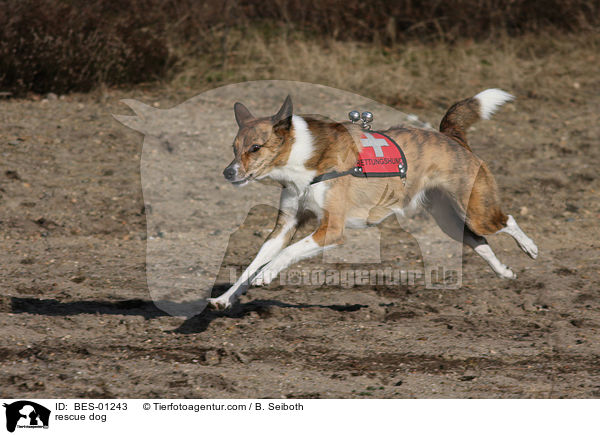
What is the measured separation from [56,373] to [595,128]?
8.22 m

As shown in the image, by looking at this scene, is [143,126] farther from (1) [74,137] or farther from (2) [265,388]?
(2) [265,388]

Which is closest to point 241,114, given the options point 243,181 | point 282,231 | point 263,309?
point 243,181

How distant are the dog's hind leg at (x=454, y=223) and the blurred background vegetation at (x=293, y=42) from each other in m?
4.89

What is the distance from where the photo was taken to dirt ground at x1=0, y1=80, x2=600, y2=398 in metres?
4.66

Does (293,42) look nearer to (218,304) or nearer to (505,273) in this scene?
(505,273)

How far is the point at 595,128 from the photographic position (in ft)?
33.8

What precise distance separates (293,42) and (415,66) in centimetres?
197

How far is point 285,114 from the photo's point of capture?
4.89 metres

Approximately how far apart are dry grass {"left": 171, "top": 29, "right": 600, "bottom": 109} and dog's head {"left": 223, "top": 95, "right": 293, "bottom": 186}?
5.98 metres

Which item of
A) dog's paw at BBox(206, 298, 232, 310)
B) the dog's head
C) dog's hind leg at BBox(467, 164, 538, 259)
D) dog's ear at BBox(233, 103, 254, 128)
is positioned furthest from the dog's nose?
dog's hind leg at BBox(467, 164, 538, 259)

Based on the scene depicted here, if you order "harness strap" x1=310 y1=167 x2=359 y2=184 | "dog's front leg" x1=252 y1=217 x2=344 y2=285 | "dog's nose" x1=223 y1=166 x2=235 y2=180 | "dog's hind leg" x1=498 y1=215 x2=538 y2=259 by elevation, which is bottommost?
"dog's hind leg" x1=498 y1=215 x2=538 y2=259

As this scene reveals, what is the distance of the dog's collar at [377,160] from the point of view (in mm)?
5344

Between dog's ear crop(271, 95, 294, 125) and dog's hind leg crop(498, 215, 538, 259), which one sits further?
dog's hind leg crop(498, 215, 538, 259)
